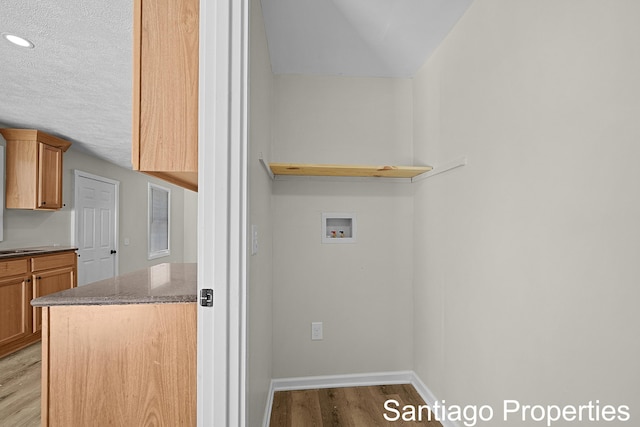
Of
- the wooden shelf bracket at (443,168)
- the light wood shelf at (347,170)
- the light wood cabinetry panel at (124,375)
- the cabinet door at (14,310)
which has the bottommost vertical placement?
the cabinet door at (14,310)

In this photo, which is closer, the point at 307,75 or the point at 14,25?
the point at 14,25

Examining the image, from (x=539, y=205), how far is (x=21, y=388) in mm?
3415

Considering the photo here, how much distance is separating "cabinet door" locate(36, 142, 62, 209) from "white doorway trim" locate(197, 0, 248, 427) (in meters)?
3.52

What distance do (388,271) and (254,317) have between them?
4.03 ft

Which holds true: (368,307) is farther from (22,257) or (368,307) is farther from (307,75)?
(22,257)

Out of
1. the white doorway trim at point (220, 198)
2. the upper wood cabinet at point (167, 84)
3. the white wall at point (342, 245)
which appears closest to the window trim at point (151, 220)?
the white wall at point (342, 245)

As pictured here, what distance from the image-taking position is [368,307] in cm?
234

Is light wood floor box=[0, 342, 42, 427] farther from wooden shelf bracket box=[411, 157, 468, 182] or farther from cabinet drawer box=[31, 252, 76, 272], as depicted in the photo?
wooden shelf bracket box=[411, 157, 468, 182]

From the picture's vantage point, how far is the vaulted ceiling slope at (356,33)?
165cm

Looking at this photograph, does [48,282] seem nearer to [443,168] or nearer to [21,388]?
[21,388]

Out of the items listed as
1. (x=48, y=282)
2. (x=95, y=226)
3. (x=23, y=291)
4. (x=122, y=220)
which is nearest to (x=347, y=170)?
(x=23, y=291)

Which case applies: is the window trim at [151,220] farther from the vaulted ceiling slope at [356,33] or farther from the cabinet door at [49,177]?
the vaulted ceiling slope at [356,33]

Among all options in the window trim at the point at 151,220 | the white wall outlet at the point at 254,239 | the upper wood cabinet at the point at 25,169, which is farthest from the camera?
the window trim at the point at 151,220

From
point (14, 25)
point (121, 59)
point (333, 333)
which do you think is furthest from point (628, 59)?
point (14, 25)
